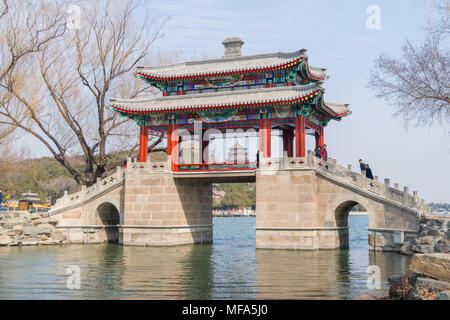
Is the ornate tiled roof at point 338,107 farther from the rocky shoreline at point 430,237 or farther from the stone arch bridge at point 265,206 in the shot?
the rocky shoreline at point 430,237

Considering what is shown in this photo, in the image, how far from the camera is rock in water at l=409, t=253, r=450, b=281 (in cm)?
853

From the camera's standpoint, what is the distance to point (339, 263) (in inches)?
653

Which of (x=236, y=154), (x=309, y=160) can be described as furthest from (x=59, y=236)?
(x=309, y=160)

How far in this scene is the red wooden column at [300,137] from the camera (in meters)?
21.5

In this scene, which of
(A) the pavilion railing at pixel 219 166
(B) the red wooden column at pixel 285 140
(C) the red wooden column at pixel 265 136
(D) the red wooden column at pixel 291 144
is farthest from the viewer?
(B) the red wooden column at pixel 285 140

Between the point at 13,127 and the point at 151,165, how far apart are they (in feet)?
28.8

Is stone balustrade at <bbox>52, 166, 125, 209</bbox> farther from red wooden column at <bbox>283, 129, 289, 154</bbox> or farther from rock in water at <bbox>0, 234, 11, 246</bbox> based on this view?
red wooden column at <bbox>283, 129, 289, 154</bbox>

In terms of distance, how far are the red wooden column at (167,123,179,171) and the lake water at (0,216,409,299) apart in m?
4.22

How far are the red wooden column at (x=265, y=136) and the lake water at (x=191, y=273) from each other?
4.37 meters

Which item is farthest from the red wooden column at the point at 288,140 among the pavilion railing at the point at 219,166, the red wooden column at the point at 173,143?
the red wooden column at the point at 173,143

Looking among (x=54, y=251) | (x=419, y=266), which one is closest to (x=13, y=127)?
(x=54, y=251)
